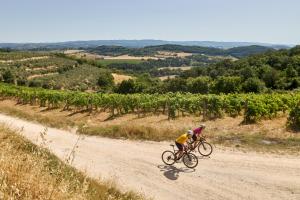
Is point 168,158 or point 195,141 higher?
point 195,141

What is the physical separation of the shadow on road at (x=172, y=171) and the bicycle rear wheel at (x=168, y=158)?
9.9 inches

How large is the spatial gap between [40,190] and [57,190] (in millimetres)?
209

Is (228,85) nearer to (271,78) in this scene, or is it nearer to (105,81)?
(271,78)

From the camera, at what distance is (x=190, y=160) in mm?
14266

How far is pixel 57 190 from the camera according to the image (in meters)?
4.50

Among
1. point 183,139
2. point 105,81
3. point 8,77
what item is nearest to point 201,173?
point 183,139

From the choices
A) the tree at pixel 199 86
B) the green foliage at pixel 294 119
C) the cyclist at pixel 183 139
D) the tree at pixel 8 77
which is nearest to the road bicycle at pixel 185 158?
the cyclist at pixel 183 139

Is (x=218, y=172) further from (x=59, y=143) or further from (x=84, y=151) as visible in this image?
(x=59, y=143)

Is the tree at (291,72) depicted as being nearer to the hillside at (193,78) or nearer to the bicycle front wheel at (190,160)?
the hillside at (193,78)

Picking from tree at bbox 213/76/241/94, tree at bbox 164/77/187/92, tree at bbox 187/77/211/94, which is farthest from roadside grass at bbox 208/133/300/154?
tree at bbox 164/77/187/92

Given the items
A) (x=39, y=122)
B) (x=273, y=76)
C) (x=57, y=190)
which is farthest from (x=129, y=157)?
(x=273, y=76)

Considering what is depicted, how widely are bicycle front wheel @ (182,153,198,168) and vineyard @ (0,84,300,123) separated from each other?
26.3 feet

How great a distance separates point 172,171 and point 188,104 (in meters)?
14.0

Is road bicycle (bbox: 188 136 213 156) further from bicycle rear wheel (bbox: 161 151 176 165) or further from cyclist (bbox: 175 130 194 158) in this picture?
bicycle rear wheel (bbox: 161 151 176 165)
